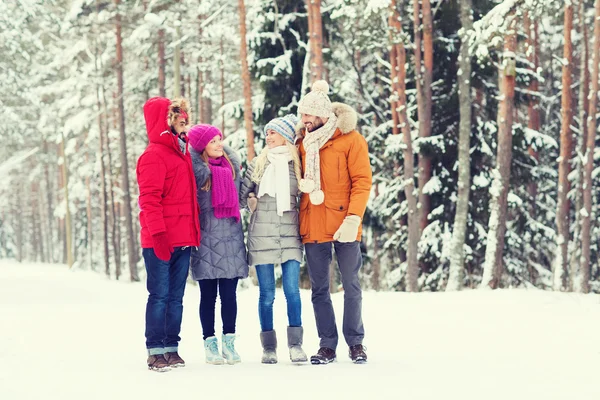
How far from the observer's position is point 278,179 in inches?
263

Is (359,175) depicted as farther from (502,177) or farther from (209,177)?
(502,177)

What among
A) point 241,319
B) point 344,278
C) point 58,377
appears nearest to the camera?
point 58,377

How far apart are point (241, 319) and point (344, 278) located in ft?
15.2

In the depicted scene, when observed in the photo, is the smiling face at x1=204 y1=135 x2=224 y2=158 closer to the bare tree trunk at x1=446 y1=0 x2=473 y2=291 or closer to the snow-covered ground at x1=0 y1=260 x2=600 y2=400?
the snow-covered ground at x1=0 y1=260 x2=600 y2=400

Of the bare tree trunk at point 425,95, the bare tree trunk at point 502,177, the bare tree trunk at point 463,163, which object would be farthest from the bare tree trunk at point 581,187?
the bare tree trunk at point 502,177

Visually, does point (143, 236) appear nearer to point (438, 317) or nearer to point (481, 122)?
point (438, 317)

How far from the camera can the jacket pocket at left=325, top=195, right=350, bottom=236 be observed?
6691 mm

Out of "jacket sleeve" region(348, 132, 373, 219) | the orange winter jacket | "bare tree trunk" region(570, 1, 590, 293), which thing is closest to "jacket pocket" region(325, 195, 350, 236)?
the orange winter jacket

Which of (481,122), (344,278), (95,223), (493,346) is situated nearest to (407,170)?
(481,122)

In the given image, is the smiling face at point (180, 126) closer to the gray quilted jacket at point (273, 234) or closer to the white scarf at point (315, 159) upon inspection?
the gray quilted jacket at point (273, 234)

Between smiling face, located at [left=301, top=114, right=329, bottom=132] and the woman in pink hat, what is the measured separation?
30.8 inches

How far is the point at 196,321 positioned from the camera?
37.9 ft

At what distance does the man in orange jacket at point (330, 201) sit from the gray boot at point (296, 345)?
0.12 metres

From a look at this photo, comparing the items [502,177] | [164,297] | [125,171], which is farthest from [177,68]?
[164,297]
